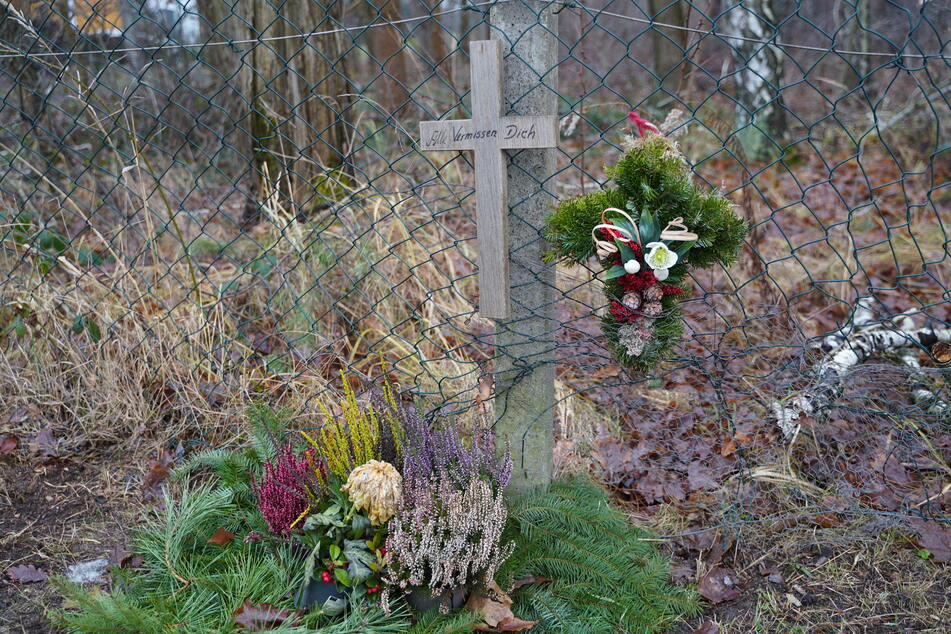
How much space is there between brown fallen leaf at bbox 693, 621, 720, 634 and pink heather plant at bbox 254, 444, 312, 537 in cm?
128

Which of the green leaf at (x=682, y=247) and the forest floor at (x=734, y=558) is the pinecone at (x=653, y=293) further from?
the forest floor at (x=734, y=558)

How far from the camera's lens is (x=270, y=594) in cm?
215

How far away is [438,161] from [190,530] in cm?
283

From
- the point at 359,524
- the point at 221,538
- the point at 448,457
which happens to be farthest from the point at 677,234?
the point at 221,538

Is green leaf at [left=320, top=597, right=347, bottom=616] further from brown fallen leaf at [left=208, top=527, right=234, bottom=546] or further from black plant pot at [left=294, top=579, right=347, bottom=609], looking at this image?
brown fallen leaf at [left=208, top=527, right=234, bottom=546]

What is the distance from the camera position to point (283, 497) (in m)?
2.23

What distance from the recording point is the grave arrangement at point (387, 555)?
2031 mm

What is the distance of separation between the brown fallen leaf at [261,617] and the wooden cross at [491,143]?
3.44 ft

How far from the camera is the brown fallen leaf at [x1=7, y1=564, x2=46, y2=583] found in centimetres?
247

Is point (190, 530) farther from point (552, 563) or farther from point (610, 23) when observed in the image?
point (610, 23)

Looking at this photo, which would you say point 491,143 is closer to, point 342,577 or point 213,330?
point 342,577

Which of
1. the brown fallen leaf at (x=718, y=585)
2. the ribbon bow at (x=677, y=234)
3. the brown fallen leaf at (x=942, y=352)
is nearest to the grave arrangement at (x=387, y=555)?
the brown fallen leaf at (x=718, y=585)

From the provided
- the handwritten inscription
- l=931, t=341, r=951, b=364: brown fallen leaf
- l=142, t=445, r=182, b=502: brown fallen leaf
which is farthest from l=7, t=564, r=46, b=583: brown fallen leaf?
l=931, t=341, r=951, b=364: brown fallen leaf

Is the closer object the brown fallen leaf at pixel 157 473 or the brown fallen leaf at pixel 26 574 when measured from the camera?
the brown fallen leaf at pixel 26 574
